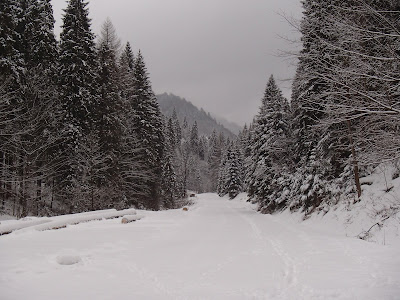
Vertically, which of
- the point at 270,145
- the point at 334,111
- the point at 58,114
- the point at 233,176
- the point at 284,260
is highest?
the point at 58,114

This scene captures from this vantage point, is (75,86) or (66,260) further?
(75,86)

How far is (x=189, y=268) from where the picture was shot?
6891 mm

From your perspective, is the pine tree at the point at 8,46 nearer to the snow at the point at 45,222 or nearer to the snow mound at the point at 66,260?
the snow at the point at 45,222

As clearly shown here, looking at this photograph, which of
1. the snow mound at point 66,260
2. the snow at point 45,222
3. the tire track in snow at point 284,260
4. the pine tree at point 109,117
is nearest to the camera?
the tire track in snow at point 284,260

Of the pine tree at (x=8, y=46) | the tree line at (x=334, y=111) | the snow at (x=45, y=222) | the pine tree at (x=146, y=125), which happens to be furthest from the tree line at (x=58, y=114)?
the tree line at (x=334, y=111)

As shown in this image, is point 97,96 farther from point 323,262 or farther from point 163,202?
point 323,262

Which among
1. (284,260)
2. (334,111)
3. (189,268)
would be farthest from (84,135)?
(334,111)

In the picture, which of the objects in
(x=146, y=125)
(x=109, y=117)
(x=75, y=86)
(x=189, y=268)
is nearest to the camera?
(x=189, y=268)

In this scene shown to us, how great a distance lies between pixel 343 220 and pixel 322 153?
15.7 ft

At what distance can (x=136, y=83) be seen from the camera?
29859 mm

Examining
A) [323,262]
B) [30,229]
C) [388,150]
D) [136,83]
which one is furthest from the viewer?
[136,83]

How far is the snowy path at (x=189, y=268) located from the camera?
5102 mm

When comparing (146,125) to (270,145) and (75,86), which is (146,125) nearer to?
(75,86)

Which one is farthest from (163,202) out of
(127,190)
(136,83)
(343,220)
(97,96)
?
(343,220)
